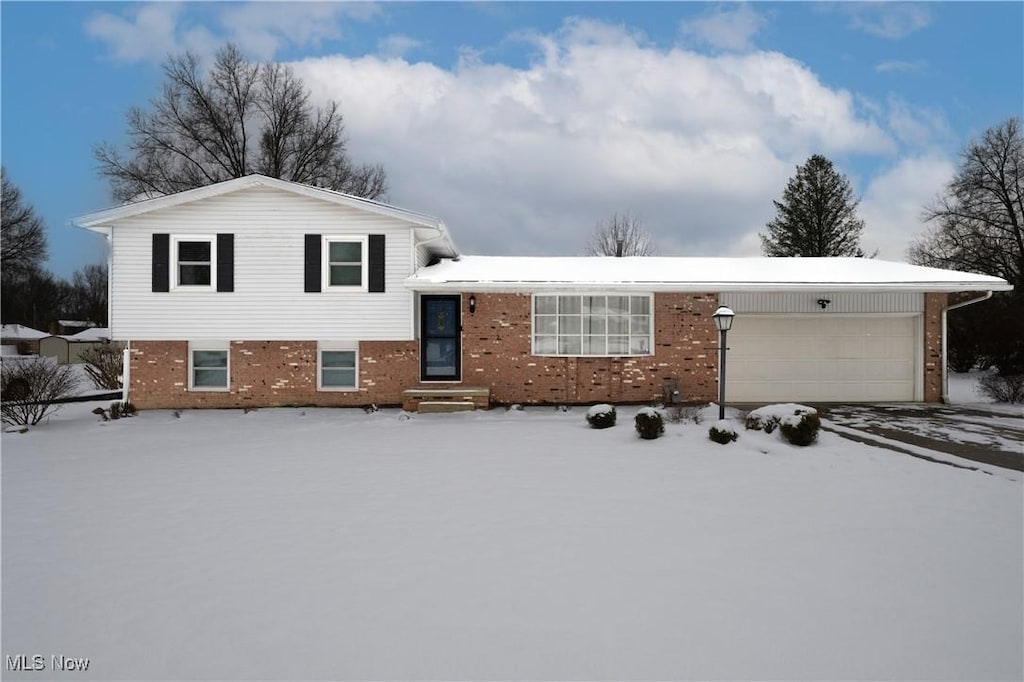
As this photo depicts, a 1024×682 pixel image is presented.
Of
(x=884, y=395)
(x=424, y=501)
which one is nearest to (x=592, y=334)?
(x=884, y=395)

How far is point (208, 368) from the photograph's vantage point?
13.2 meters

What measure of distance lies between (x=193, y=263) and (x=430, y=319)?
18.3 feet

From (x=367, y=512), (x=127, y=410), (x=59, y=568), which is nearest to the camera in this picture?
(x=59, y=568)

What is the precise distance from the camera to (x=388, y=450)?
8.45 meters

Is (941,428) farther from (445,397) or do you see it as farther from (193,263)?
(193,263)

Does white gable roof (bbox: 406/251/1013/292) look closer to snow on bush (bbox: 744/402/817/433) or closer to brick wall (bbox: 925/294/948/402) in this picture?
brick wall (bbox: 925/294/948/402)

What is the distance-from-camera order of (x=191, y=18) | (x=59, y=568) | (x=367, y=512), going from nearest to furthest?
(x=59, y=568) < (x=367, y=512) < (x=191, y=18)

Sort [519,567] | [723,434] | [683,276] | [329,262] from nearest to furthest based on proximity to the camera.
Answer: [519,567] → [723,434] → [329,262] → [683,276]

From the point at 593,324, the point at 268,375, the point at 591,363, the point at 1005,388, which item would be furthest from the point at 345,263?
the point at 1005,388

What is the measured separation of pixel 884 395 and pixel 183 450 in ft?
49.4

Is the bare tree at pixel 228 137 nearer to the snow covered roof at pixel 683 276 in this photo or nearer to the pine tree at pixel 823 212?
the snow covered roof at pixel 683 276

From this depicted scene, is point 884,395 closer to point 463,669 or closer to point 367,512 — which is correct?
point 367,512

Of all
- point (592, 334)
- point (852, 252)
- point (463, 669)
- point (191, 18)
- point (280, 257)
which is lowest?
point (463, 669)

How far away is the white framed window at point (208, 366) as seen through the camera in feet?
43.1
